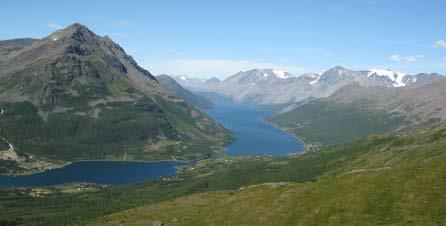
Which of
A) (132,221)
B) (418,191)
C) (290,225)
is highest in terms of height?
(418,191)

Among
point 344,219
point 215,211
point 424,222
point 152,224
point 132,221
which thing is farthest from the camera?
point 132,221

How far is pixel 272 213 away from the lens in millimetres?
130625

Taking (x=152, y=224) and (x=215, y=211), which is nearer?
(x=215, y=211)

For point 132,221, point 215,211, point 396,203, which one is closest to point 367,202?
point 396,203

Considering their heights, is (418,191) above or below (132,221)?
above

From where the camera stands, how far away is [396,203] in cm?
10444

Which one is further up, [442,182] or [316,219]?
[442,182]

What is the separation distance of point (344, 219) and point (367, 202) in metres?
9.07

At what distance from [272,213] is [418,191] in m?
38.9

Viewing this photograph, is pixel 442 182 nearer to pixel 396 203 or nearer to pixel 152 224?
pixel 396 203

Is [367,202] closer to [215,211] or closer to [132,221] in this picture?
[215,211]

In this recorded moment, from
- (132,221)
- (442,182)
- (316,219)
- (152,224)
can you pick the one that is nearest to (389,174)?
(442,182)

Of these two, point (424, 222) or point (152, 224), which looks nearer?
point (424, 222)

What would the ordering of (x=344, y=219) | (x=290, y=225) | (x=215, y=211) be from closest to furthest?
(x=344, y=219), (x=290, y=225), (x=215, y=211)
